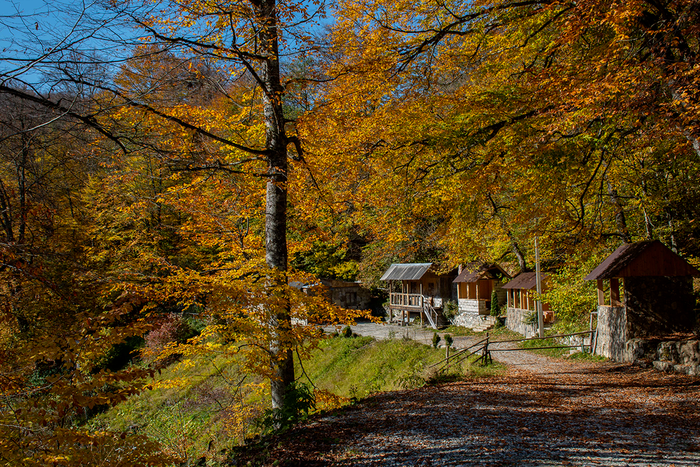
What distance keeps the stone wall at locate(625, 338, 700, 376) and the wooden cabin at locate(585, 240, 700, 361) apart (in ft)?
1.34

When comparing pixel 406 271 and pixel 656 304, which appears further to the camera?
pixel 406 271

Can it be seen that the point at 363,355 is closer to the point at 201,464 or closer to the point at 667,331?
the point at 667,331

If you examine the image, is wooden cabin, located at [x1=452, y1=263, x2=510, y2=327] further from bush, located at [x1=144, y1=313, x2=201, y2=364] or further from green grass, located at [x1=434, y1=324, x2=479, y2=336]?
bush, located at [x1=144, y1=313, x2=201, y2=364]

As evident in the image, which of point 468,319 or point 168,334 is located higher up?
point 468,319

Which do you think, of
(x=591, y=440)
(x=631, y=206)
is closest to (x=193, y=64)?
(x=591, y=440)

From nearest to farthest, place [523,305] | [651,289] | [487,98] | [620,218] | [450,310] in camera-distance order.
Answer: [487,98]
[651,289]
[620,218]
[523,305]
[450,310]

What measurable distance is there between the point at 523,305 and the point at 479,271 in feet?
13.8

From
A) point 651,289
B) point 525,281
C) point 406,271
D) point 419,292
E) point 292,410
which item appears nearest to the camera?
point 292,410

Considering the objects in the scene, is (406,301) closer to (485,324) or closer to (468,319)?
(468,319)

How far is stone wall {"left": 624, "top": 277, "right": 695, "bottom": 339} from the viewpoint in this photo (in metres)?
10.5

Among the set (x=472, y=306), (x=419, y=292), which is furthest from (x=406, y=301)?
(x=472, y=306)

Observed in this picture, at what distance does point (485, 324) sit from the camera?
77.2 ft

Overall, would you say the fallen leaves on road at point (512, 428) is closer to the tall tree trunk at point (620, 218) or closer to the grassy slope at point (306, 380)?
the grassy slope at point (306, 380)

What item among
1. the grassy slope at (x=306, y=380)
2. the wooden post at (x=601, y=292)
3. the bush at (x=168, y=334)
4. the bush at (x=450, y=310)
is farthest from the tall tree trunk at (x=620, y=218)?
the bush at (x=168, y=334)
